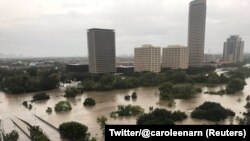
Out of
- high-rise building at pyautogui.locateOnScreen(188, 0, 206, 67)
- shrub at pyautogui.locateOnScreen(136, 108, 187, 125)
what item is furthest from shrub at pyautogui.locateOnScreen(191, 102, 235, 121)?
high-rise building at pyautogui.locateOnScreen(188, 0, 206, 67)

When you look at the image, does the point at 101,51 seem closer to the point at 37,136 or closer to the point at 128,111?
the point at 128,111

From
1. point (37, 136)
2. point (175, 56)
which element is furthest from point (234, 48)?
point (37, 136)

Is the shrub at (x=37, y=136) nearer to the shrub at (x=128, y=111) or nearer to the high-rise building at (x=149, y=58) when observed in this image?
the shrub at (x=128, y=111)

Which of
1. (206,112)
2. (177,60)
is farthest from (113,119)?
(177,60)

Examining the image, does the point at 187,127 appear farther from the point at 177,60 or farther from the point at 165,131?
the point at 177,60

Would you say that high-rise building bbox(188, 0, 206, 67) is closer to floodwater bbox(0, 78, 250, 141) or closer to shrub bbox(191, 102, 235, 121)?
floodwater bbox(0, 78, 250, 141)

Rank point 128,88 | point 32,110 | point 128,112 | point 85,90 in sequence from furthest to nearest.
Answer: point 128,88 → point 85,90 → point 32,110 → point 128,112
